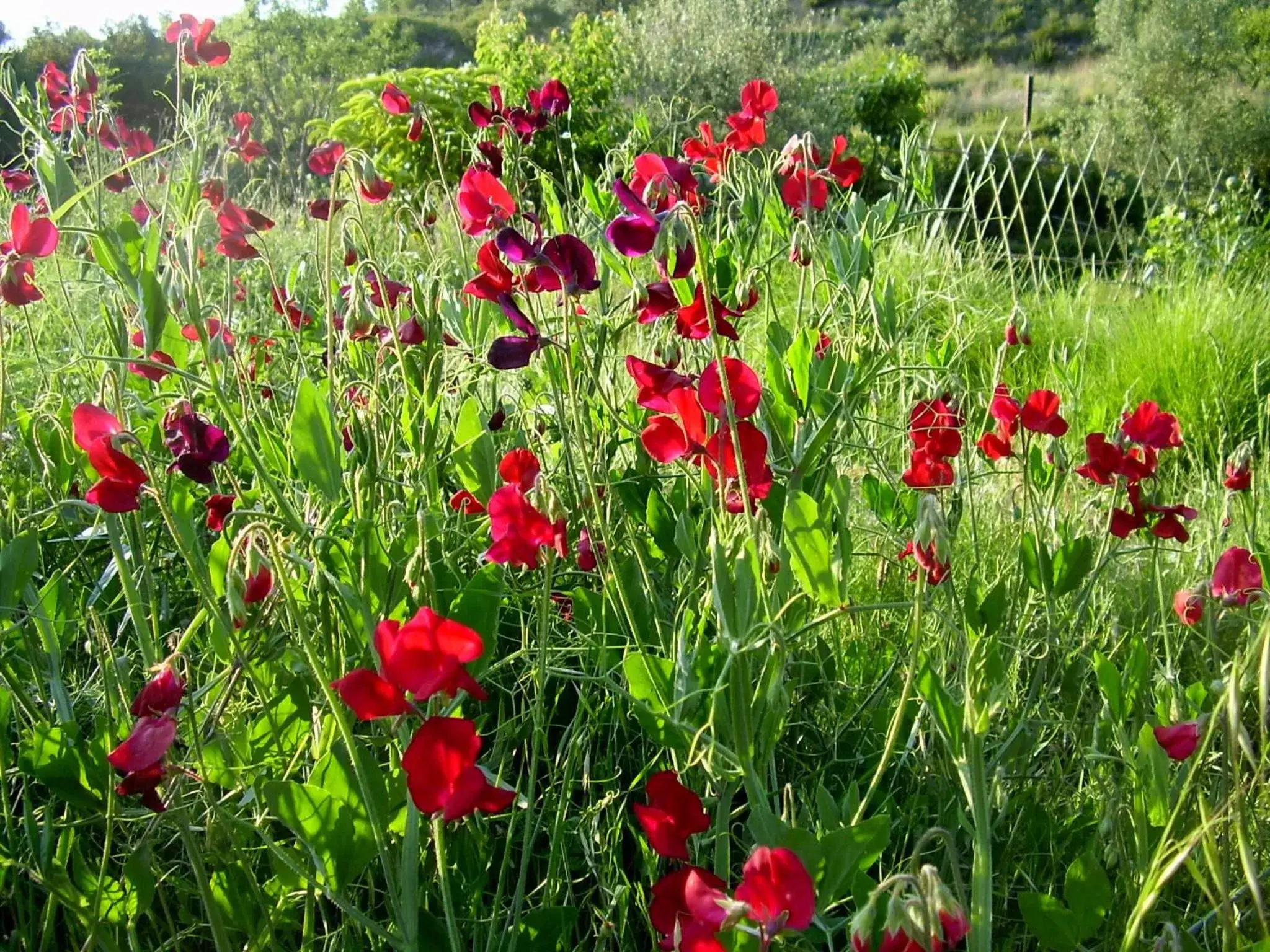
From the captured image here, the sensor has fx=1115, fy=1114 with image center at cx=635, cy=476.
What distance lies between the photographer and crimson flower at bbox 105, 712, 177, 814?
0.74 m

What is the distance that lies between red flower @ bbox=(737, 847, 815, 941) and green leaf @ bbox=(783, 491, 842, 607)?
0.26 meters

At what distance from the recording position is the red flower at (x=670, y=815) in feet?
2.60

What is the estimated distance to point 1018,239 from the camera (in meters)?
11.1

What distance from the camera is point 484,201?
42.9 inches

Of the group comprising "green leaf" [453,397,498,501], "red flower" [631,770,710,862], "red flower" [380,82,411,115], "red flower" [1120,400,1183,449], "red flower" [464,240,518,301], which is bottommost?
"red flower" [631,770,710,862]

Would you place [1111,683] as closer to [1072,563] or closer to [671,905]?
[1072,563]

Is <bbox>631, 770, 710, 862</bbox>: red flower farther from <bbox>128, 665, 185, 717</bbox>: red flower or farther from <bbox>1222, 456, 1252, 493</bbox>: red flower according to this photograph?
<bbox>1222, 456, 1252, 493</bbox>: red flower

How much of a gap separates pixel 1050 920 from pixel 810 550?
32 centimetres

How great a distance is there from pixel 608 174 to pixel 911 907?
4.51 ft

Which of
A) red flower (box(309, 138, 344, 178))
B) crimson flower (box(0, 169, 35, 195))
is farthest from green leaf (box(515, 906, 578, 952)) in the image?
crimson flower (box(0, 169, 35, 195))

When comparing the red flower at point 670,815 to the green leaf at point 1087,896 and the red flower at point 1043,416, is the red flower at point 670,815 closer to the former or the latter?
the green leaf at point 1087,896

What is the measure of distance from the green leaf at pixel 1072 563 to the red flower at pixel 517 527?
0.62 meters

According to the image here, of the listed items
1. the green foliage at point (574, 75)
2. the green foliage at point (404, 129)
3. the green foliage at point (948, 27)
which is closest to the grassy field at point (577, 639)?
the green foliage at point (574, 75)

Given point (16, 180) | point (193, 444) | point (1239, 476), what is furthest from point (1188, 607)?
point (16, 180)
